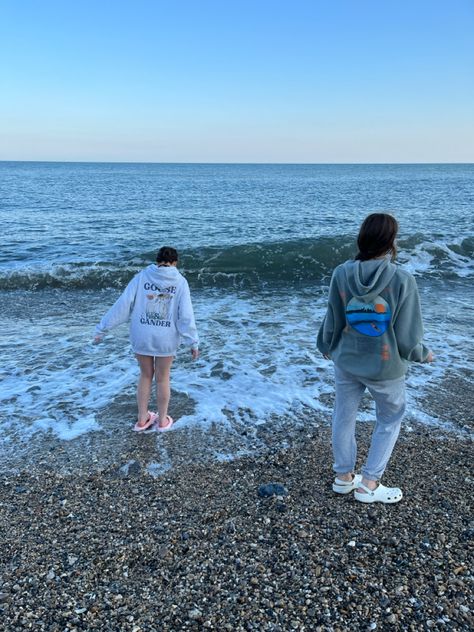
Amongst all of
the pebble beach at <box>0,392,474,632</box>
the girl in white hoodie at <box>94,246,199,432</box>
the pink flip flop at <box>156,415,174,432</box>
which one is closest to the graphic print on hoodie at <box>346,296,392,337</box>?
the pebble beach at <box>0,392,474,632</box>

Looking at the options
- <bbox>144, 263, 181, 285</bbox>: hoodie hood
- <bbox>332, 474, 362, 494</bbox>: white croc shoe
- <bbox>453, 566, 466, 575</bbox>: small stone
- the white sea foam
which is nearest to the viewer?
<bbox>453, 566, 466, 575</bbox>: small stone

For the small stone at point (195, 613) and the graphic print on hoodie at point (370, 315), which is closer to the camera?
the small stone at point (195, 613)

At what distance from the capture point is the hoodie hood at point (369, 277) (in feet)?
10.0

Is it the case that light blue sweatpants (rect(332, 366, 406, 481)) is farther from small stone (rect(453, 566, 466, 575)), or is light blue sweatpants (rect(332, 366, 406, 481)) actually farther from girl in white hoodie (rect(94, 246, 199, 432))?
girl in white hoodie (rect(94, 246, 199, 432))

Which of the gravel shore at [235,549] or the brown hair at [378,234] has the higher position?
the brown hair at [378,234]

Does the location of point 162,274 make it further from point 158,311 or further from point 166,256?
point 158,311

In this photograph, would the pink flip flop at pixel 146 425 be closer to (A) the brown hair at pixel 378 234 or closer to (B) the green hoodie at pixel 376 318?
(B) the green hoodie at pixel 376 318

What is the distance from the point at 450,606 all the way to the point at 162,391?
313cm

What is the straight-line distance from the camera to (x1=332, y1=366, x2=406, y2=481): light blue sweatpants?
131 inches

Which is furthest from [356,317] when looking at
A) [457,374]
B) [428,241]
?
[428,241]

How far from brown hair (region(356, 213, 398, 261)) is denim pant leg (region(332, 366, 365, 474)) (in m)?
0.91

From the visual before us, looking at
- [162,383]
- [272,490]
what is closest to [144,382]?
[162,383]

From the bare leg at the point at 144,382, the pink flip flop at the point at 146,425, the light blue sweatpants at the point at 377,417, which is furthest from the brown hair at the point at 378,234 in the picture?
the pink flip flop at the point at 146,425

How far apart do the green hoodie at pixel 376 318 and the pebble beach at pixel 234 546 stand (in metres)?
1.14
